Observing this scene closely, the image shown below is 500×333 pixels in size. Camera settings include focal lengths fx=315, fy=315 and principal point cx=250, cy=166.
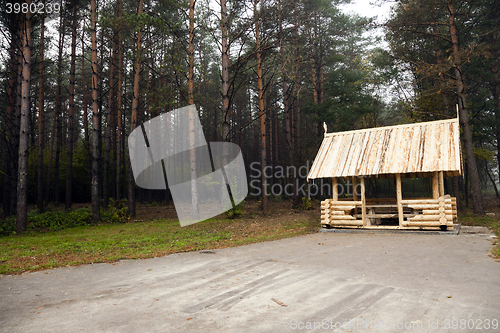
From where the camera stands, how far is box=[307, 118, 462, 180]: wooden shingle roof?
11195mm

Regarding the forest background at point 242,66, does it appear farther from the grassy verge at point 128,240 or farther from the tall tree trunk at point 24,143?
the grassy verge at point 128,240

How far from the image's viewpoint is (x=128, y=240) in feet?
34.1

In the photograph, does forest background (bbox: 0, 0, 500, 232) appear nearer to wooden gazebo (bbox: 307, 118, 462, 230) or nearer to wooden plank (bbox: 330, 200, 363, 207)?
wooden gazebo (bbox: 307, 118, 462, 230)

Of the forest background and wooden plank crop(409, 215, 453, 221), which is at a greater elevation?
the forest background

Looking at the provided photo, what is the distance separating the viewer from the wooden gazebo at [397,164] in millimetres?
11008

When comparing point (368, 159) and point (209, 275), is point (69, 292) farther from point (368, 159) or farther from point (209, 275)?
point (368, 159)

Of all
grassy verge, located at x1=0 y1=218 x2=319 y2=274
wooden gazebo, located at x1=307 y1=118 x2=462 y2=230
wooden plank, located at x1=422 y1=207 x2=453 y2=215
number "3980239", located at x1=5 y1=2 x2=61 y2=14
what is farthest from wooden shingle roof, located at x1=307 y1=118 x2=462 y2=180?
number "3980239", located at x1=5 y1=2 x2=61 y2=14

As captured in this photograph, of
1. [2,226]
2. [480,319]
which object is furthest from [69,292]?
[2,226]

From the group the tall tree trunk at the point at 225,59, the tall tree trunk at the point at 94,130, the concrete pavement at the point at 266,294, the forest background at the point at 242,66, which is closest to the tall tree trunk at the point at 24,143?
the forest background at the point at 242,66

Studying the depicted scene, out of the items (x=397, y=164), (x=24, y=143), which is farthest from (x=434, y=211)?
(x=24, y=143)

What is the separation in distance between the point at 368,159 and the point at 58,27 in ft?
75.3

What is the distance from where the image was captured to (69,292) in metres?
5.12

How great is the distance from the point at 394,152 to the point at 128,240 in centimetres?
1017

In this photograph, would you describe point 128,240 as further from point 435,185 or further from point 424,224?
point 435,185
